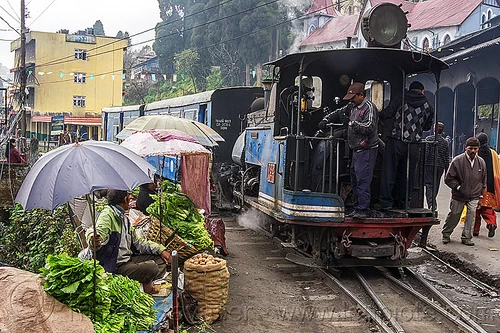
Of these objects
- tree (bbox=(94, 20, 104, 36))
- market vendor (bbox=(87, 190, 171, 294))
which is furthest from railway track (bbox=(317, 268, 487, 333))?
tree (bbox=(94, 20, 104, 36))

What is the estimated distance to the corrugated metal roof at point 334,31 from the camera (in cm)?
4541

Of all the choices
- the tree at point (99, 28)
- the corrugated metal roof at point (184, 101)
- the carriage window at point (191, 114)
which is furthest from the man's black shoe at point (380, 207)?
the tree at point (99, 28)

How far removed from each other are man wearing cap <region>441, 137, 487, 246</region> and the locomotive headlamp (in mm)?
2506

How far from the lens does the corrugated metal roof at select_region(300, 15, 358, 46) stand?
4541 cm

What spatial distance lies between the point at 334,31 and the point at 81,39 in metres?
Answer: 22.4

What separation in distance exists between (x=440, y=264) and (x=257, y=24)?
36.9 metres

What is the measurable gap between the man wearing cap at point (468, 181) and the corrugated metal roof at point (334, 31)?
36035 millimetres

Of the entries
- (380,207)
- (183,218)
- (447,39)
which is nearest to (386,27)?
(380,207)

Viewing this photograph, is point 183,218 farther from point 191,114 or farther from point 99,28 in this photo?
point 99,28

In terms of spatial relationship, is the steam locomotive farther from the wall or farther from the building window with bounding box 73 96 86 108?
the building window with bounding box 73 96 86 108

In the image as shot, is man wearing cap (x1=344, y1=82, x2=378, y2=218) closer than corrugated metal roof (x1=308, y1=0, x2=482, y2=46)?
Yes

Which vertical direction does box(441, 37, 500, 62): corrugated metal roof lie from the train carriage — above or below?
above

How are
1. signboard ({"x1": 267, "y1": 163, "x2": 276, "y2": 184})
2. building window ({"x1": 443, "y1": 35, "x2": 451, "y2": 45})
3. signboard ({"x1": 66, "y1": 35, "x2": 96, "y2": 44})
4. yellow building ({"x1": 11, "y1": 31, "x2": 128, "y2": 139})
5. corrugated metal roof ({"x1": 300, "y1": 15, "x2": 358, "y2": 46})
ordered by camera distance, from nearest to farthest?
signboard ({"x1": 267, "y1": 163, "x2": 276, "y2": 184})
building window ({"x1": 443, "y1": 35, "x2": 451, "y2": 45})
corrugated metal roof ({"x1": 300, "y1": 15, "x2": 358, "y2": 46})
yellow building ({"x1": 11, "y1": 31, "x2": 128, "y2": 139})
signboard ({"x1": 66, "y1": 35, "x2": 96, "y2": 44})

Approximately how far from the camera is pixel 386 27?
769cm
